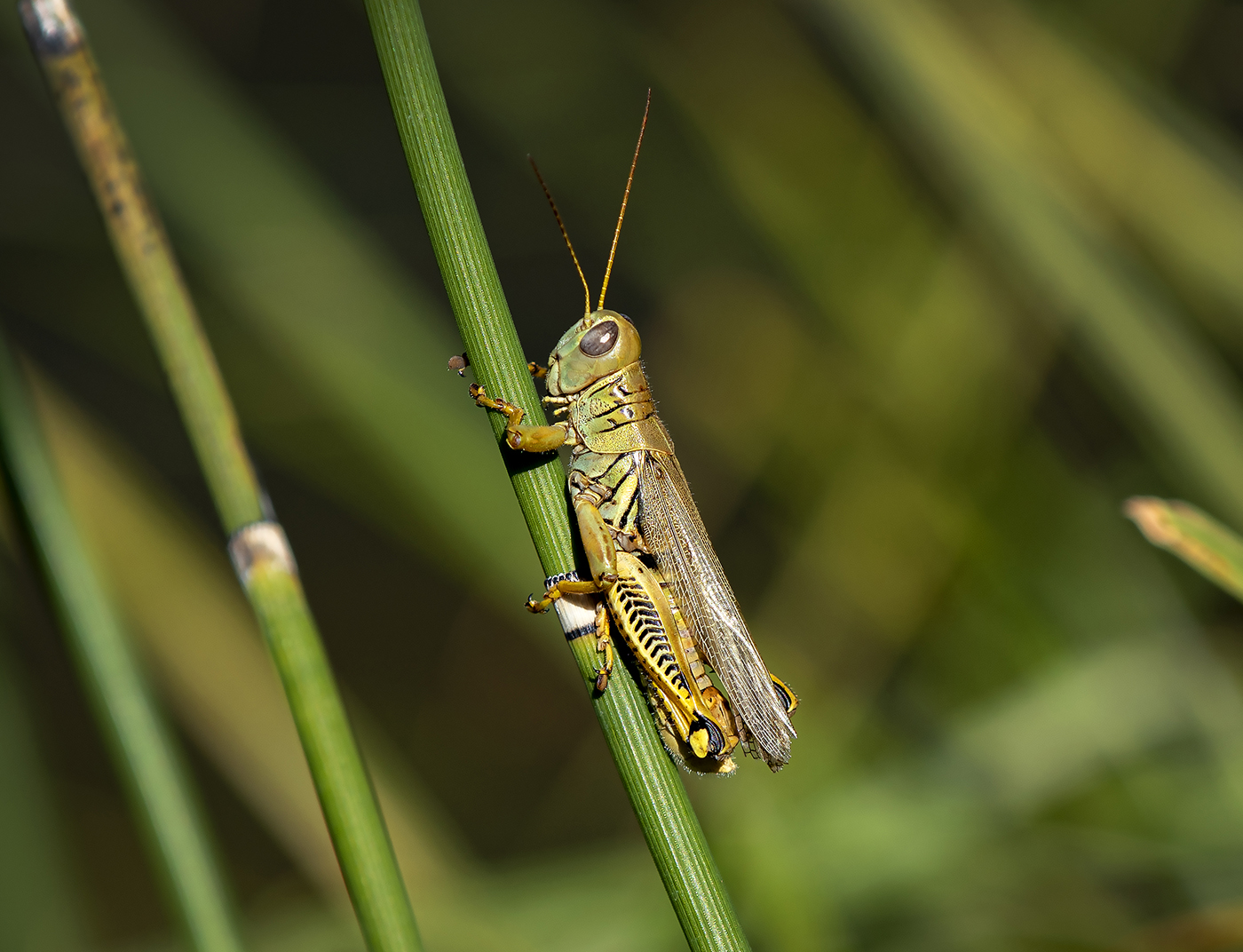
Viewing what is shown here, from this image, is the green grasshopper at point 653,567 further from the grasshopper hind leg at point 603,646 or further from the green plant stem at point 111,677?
the green plant stem at point 111,677

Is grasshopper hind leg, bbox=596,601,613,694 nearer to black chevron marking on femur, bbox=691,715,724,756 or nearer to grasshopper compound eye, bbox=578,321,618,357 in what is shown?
black chevron marking on femur, bbox=691,715,724,756

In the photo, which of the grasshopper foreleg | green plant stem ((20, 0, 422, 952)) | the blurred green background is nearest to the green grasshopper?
the grasshopper foreleg

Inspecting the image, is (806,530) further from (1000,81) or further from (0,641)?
(0,641)

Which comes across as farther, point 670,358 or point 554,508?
point 670,358

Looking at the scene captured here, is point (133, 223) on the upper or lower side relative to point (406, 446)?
lower

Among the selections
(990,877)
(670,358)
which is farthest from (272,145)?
(990,877)

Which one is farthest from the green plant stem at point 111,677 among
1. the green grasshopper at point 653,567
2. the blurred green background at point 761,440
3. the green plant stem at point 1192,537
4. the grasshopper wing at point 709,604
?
the green plant stem at point 1192,537
